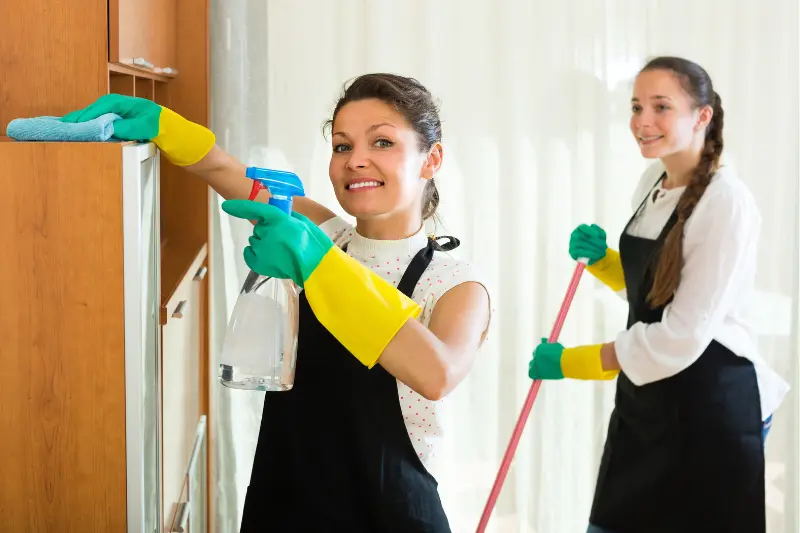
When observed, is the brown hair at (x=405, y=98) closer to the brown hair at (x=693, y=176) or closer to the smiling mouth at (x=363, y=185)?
the smiling mouth at (x=363, y=185)

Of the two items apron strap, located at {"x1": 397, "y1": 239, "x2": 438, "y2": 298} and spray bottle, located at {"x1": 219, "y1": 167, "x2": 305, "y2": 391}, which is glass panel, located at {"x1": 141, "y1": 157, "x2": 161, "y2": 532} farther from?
apron strap, located at {"x1": 397, "y1": 239, "x2": 438, "y2": 298}

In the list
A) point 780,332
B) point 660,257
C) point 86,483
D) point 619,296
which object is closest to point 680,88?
point 660,257

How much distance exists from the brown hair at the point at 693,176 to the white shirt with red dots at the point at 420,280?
71 cm

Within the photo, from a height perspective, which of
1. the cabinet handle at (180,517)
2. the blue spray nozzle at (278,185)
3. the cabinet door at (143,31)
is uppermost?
the cabinet door at (143,31)

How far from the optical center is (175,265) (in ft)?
6.79

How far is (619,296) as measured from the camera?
2.66m

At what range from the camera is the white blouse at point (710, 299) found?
6.78 ft

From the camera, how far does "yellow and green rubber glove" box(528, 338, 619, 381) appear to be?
229cm

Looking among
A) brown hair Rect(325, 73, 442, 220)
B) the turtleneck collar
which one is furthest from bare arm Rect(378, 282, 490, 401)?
brown hair Rect(325, 73, 442, 220)

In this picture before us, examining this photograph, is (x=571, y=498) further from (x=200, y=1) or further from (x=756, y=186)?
(x=200, y=1)

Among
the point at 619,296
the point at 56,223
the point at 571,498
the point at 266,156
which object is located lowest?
the point at 571,498

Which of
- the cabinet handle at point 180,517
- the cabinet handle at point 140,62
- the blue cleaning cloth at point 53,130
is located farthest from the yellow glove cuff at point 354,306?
the cabinet handle at point 180,517

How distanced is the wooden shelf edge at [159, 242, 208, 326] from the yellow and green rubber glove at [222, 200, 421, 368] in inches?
13.0

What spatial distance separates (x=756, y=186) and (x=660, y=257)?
78cm
